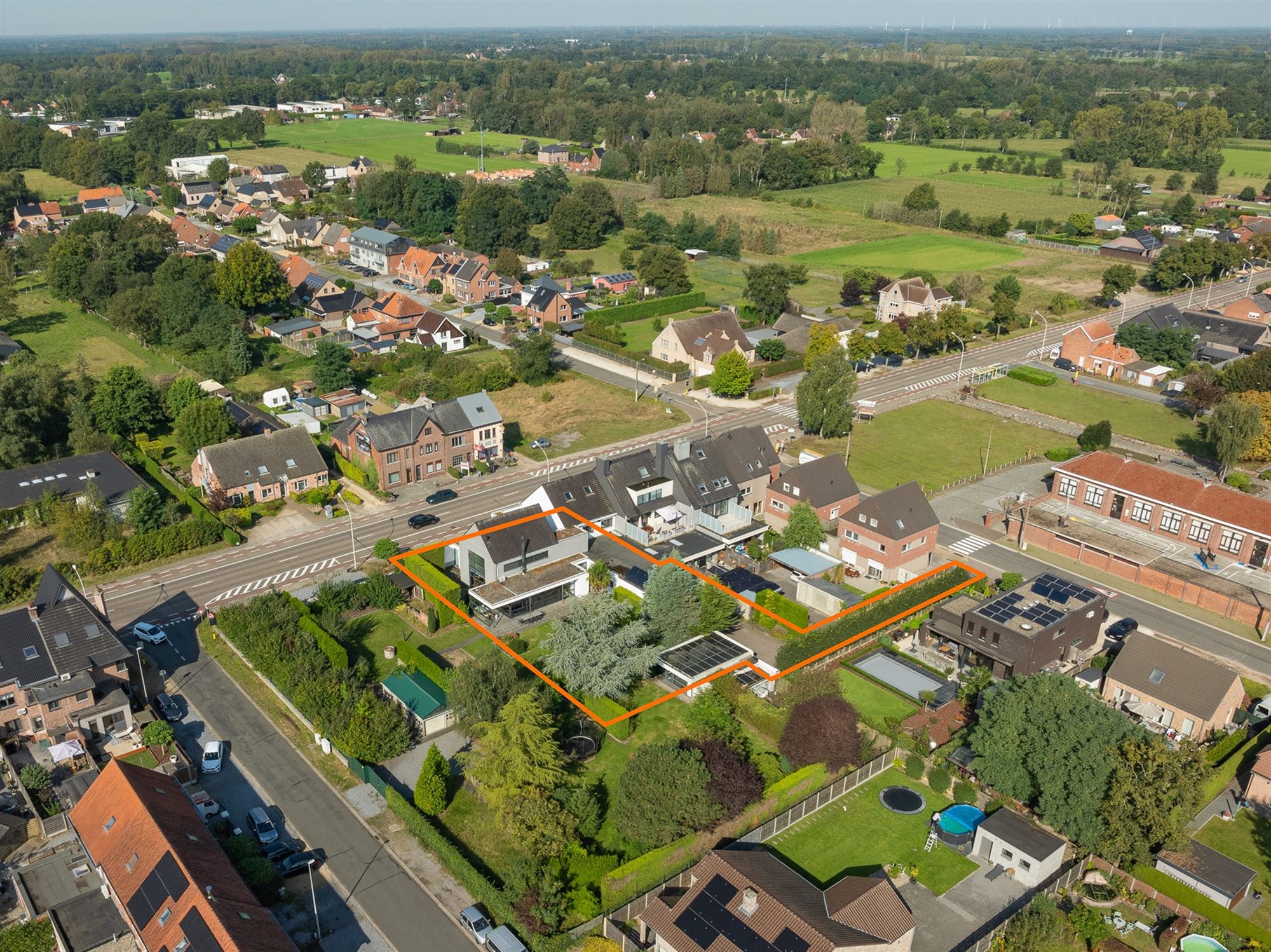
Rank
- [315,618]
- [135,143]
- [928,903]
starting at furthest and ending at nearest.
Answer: [135,143], [315,618], [928,903]

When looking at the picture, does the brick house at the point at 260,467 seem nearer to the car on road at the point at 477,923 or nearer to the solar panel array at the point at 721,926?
the car on road at the point at 477,923

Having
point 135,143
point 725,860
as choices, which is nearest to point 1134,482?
point 725,860

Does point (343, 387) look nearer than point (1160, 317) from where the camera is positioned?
Yes

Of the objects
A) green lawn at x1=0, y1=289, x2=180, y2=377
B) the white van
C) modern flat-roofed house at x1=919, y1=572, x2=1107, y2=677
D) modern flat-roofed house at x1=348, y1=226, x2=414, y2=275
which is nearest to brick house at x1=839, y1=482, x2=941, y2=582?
modern flat-roofed house at x1=919, y1=572, x2=1107, y2=677

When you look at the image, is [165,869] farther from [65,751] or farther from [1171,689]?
[1171,689]

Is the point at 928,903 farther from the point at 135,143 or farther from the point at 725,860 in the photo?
the point at 135,143

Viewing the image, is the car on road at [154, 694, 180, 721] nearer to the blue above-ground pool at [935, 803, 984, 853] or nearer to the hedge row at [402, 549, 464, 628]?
the hedge row at [402, 549, 464, 628]

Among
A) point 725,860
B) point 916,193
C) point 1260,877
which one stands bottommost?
point 1260,877

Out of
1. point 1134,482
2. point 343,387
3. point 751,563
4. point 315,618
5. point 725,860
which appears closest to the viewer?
point 725,860
